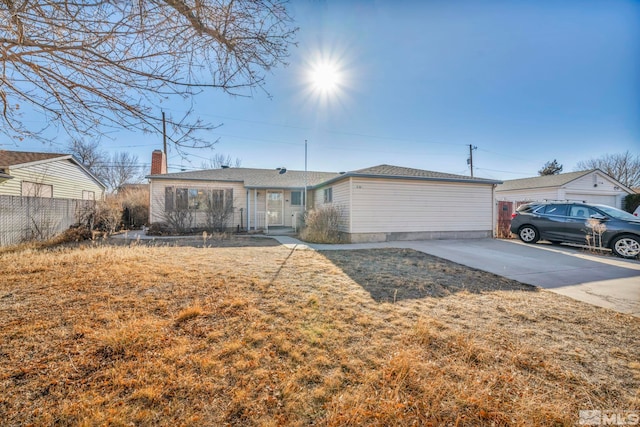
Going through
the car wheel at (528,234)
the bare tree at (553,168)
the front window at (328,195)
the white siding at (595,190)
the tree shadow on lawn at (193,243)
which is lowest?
the tree shadow on lawn at (193,243)

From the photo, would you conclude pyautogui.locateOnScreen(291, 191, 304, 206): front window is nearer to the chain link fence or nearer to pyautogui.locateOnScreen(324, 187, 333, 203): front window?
pyautogui.locateOnScreen(324, 187, 333, 203): front window

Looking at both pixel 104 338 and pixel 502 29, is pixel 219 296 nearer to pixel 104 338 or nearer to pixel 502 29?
pixel 104 338

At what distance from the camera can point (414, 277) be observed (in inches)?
184

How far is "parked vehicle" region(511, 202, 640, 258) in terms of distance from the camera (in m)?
6.79

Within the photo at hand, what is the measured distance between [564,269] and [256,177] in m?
13.3

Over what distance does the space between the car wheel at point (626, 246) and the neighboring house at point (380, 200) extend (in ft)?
12.6

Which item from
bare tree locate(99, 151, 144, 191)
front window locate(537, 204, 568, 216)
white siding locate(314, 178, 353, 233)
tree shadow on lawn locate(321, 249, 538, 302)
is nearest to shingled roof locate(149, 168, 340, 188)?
white siding locate(314, 178, 353, 233)

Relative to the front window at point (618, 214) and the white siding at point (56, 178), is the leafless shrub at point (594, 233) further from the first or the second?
the white siding at point (56, 178)

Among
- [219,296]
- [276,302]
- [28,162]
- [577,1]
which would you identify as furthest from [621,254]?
[28,162]

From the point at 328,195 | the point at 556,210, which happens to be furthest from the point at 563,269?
the point at 328,195

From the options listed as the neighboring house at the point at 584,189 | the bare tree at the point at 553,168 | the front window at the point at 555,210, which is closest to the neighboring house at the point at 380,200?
the front window at the point at 555,210

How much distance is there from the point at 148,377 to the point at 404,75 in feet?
31.0

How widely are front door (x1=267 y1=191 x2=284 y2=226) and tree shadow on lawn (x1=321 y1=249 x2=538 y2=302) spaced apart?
8.51 m

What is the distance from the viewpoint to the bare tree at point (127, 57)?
261cm
